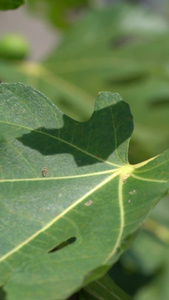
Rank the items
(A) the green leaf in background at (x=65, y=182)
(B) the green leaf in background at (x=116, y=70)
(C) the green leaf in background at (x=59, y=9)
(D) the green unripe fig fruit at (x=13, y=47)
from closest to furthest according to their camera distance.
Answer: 1. (A) the green leaf in background at (x=65, y=182)
2. (B) the green leaf in background at (x=116, y=70)
3. (D) the green unripe fig fruit at (x=13, y=47)
4. (C) the green leaf in background at (x=59, y=9)

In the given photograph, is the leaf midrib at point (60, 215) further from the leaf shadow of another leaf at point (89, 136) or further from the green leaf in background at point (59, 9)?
the green leaf in background at point (59, 9)

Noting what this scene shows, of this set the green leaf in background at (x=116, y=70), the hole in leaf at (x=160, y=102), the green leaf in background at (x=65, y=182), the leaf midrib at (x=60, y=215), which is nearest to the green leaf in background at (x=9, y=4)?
the green leaf in background at (x=65, y=182)

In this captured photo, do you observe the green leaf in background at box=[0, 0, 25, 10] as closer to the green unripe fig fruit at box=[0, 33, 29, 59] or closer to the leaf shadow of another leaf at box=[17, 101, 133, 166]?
the leaf shadow of another leaf at box=[17, 101, 133, 166]

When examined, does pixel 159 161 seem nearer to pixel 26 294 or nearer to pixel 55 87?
pixel 26 294

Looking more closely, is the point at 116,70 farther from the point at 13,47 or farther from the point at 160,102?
the point at 13,47

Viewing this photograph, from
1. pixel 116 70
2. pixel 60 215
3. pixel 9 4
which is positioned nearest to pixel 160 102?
pixel 116 70

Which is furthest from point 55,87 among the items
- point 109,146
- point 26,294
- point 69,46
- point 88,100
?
point 26,294
